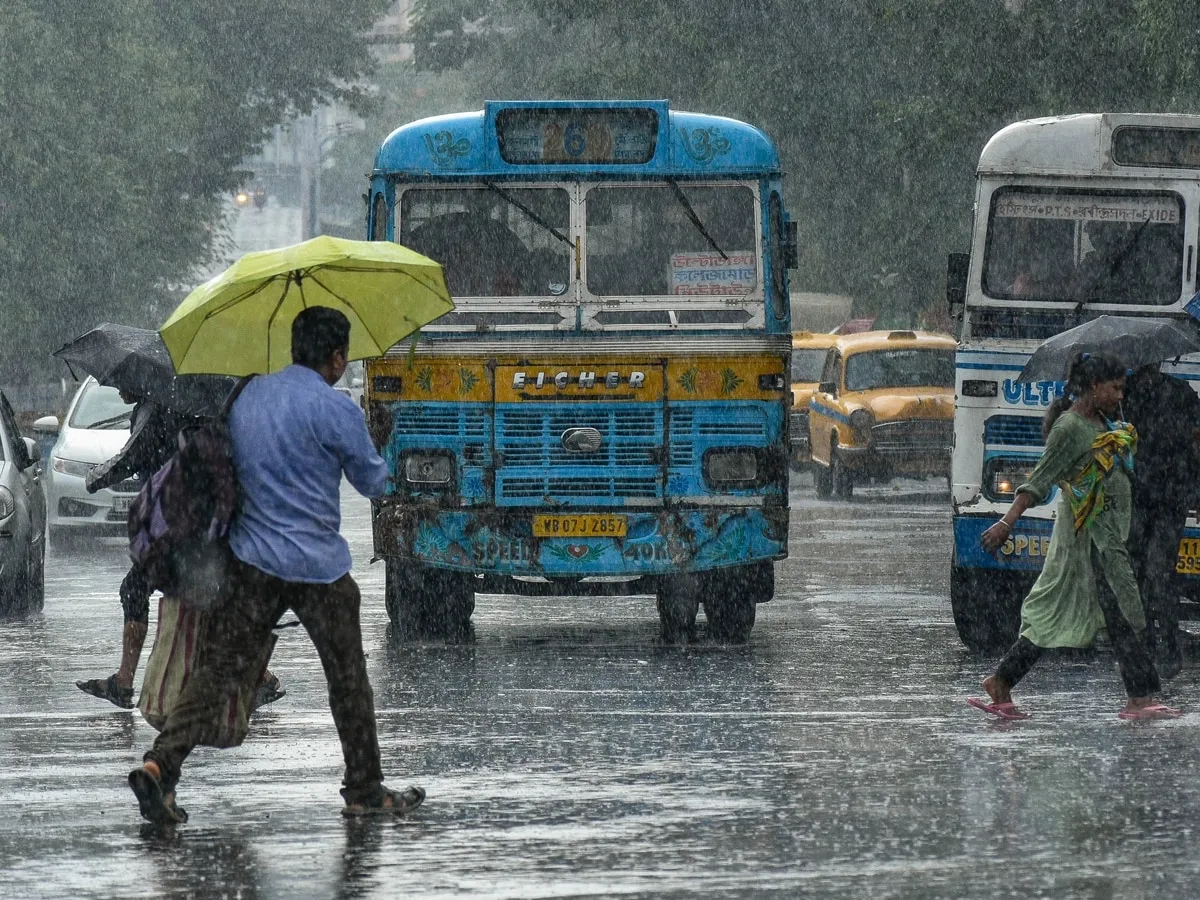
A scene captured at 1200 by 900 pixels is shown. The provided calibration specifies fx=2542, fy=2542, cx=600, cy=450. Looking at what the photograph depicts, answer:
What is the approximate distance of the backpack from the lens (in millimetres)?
8133

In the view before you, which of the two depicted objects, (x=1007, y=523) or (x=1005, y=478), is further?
(x=1005, y=478)

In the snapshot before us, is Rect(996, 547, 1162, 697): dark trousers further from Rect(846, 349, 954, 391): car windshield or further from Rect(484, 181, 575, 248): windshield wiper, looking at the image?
Rect(846, 349, 954, 391): car windshield

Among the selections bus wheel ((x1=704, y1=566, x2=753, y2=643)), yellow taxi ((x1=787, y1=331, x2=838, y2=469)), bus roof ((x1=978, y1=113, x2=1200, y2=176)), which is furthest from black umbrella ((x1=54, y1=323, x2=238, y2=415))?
yellow taxi ((x1=787, y1=331, x2=838, y2=469))

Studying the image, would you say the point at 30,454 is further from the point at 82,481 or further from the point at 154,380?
the point at 154,380

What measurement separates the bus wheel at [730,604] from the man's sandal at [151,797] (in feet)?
21.2

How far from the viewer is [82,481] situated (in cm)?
2342

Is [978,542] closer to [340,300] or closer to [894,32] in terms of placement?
[340,300]

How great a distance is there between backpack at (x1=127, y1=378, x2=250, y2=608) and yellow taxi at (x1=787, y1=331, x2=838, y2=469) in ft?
85.4

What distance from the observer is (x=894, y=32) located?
3447cm

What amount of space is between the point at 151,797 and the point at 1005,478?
6.40 meters

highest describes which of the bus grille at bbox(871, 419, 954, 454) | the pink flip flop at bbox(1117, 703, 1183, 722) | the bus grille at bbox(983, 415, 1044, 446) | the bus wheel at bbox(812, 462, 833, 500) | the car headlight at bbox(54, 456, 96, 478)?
the bus grille at bbox(983, 415, 1044, 446)

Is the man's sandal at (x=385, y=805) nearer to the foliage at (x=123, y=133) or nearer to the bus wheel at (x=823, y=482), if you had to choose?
the bus wheel at (x=823, y=482)

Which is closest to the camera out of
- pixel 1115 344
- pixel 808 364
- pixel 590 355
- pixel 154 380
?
pixel 154 380

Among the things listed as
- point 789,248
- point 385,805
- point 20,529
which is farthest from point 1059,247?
point 20,529
